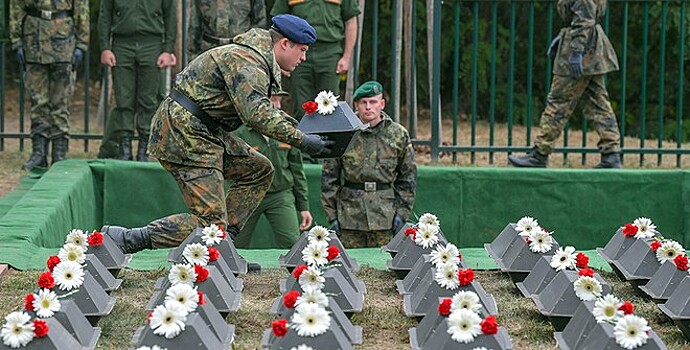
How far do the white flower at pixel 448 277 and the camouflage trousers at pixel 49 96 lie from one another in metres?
5.78

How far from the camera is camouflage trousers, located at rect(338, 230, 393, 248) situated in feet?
29.5

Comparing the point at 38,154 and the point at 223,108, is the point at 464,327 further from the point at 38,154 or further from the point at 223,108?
the point at 38,154

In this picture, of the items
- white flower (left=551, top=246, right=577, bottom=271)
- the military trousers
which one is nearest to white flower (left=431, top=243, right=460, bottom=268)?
white flower (left=551, top=246, right=577, bottom=271)

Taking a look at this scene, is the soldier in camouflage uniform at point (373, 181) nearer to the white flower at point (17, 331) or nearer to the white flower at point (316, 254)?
the white flower at point (316, 254)

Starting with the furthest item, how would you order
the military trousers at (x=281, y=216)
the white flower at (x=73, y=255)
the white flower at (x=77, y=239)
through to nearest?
the military trousers at (x=281, y=216)
the white flower at (x=77, y=239)
the white flower at (x=73, y=255)

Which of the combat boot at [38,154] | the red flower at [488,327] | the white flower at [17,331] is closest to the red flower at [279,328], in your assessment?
the red flower at [488,327]

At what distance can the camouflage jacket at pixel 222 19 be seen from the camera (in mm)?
10828

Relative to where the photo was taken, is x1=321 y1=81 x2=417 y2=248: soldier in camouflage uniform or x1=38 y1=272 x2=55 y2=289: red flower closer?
x1=38 y1=272 x2=55 y2=289: red flower

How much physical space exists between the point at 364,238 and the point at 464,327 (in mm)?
3994

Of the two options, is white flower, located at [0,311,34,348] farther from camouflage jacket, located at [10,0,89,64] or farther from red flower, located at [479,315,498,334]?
camouflage jacket, located at [10,0,89,64]

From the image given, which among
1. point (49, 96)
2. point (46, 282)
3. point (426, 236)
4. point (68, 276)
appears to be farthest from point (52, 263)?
point (49, 96)

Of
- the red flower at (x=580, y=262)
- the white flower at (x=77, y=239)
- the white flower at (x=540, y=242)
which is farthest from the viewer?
the white flower at (x=540, y=242)

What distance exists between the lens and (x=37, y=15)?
10.9m

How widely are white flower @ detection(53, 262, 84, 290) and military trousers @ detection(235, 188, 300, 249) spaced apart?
11.1 feet
